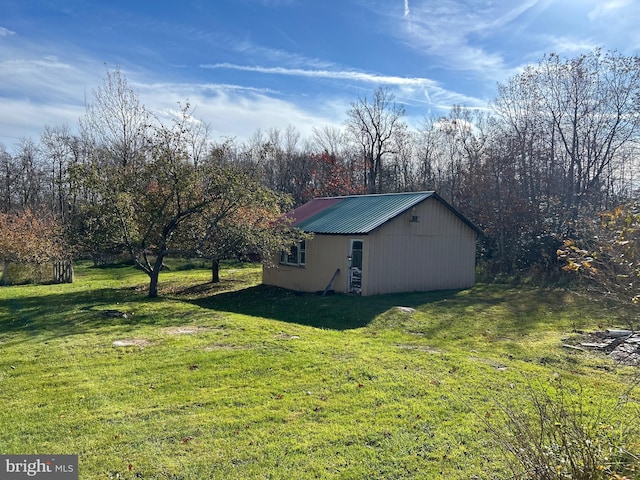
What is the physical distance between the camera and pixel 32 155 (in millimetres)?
36625

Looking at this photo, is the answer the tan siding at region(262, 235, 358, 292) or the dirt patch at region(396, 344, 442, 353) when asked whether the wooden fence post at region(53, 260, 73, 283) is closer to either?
the tan siding at region(262, 235, 358, 292)

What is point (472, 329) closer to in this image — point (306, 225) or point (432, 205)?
point (432, 205)

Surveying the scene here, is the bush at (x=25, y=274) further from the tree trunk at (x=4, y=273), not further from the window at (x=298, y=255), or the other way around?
the window at (x=298, y=255)

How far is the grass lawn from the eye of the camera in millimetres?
4098

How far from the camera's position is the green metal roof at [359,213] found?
1535 centimetres

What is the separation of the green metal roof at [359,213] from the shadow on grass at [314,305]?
2.28 metres

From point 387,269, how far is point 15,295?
12.1 metres

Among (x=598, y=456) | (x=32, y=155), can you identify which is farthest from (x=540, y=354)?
(x=32, y=155)

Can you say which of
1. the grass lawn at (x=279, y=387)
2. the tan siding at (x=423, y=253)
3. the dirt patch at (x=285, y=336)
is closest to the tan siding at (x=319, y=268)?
the tan siding at (x=423, y=253)

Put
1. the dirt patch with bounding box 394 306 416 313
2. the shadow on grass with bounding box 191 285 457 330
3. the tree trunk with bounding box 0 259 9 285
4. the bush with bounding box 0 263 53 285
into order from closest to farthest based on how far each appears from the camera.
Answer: the shadow on grass with bounding box 191 285 457 330 < the dirt patch with bounding box 394 306 416 313 < the tree trunk with bounding box 0 259 9 285 < the bush with bounding box 0 263 53 285

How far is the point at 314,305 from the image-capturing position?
13734 millimetres

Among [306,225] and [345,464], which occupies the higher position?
[306,225]

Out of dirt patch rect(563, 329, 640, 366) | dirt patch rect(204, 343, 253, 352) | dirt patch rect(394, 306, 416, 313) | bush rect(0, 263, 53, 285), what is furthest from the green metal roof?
bush rect(0, 263, 53, 285)

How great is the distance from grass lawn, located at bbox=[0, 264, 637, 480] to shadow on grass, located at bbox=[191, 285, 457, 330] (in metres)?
0.16
